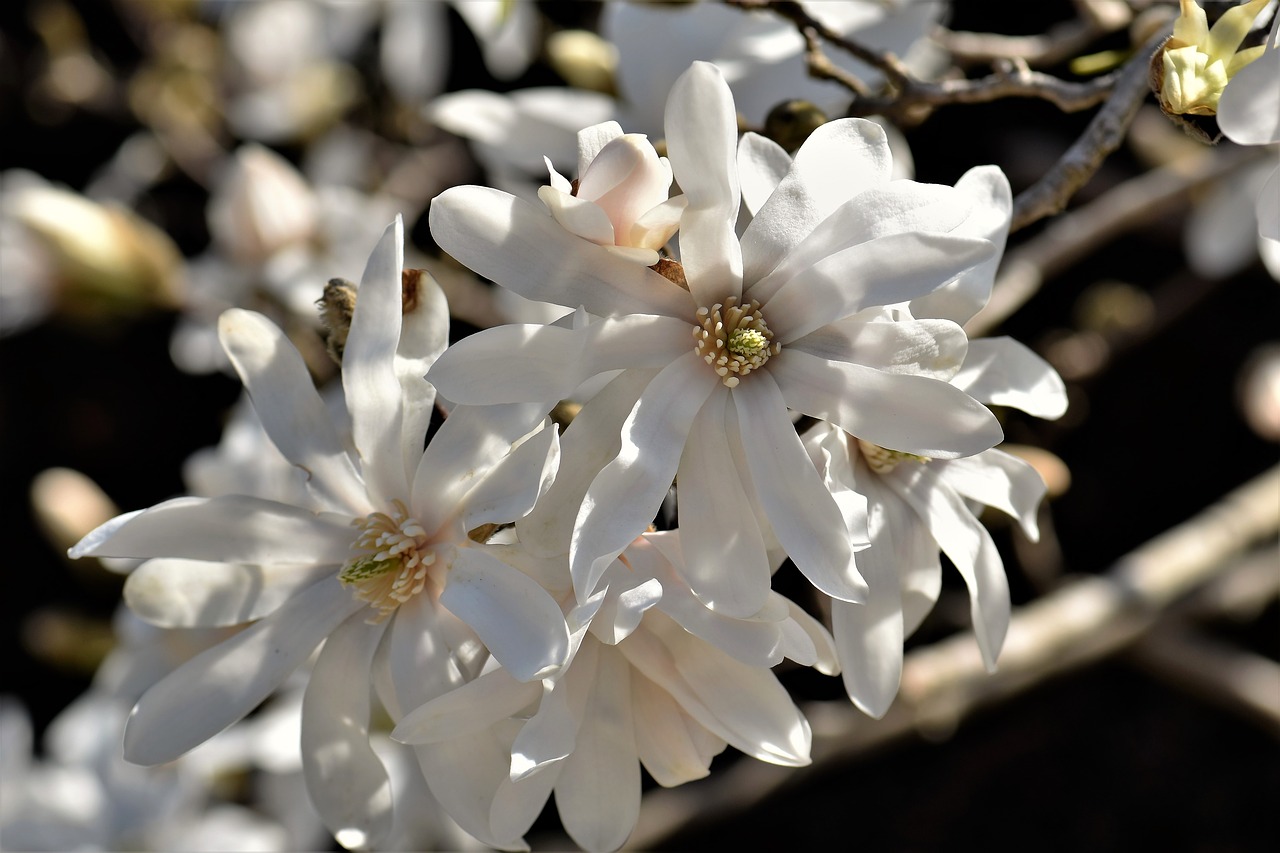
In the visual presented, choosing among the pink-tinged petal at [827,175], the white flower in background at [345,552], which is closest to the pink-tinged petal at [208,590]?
the white flower in background at [345,552]

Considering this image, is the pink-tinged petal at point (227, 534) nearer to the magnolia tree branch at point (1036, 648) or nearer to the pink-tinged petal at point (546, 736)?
the pink-tinged petal at point (546, 736)

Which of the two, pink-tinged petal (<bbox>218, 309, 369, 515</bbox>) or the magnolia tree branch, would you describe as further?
the magnolia tree branch

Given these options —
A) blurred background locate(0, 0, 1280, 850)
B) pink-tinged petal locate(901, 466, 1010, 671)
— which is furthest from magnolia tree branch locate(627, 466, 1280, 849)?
pink-tinged petal locate(901, 466, 1010, 671)

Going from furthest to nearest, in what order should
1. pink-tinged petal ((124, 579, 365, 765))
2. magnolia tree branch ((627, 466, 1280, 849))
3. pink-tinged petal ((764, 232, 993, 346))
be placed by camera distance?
magnolia tree branch ((627, 466, 1280, 849)) < pink-tinged petal ((124, 579, 365, 765)) < pink-tinged petal ((764, 232, 993, 346))

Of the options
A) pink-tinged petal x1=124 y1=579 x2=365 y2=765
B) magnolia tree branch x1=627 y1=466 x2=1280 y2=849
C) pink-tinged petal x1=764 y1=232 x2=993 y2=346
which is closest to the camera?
pink-tinged petal x1=764 y1=232 x2=993 y2=346

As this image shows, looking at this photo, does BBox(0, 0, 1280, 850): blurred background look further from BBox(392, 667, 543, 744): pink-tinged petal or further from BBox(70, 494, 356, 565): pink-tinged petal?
BBox(392, 667, 543, 744): pink-tinged petal

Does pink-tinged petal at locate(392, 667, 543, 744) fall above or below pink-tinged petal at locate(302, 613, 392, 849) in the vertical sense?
above

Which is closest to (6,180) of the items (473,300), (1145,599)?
(473,300)
